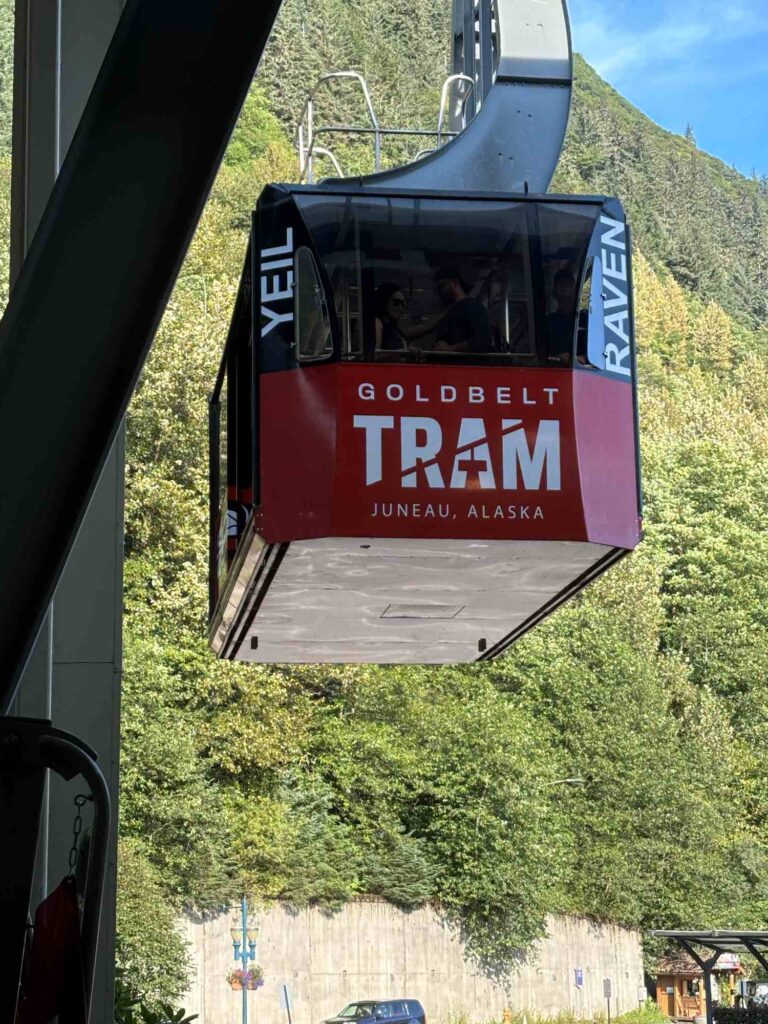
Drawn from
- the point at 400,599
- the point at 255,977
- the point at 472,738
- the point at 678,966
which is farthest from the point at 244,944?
the point at 400,599

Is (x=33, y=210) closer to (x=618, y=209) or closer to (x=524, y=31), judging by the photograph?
(x=618, y=209)

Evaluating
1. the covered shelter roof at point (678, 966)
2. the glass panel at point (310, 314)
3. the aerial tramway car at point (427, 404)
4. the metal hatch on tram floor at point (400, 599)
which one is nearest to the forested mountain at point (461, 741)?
the covered shelter roof at point (678, 966)

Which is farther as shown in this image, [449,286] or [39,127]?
Answer: [449,286]

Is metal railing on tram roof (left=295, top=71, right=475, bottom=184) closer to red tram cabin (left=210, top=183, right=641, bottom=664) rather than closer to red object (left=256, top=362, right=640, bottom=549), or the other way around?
red tram cabin (left=210, top=183, right=641, bottom=664)

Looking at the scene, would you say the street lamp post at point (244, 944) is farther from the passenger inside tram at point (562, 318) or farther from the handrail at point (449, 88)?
the passenger inside tram at point (562, 318)

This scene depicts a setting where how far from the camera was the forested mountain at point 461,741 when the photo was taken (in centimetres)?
2756

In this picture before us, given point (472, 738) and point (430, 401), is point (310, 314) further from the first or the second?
point (472, 738)

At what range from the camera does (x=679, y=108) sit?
102 metres

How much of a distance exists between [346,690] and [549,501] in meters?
26.0

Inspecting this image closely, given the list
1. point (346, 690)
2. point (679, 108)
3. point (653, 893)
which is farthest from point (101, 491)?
point (679, 108)

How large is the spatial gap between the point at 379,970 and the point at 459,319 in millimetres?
25190

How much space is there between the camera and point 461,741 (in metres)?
31.6

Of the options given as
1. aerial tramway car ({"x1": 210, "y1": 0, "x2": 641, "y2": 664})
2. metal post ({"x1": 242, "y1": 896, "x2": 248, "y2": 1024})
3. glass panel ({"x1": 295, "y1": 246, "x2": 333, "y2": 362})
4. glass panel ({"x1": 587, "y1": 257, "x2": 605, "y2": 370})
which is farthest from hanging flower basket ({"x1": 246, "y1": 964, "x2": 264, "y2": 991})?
glass panel ({"x1": 587, "y1": 257, "x2": 605, "y2": 370})

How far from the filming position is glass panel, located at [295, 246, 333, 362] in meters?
5.95
